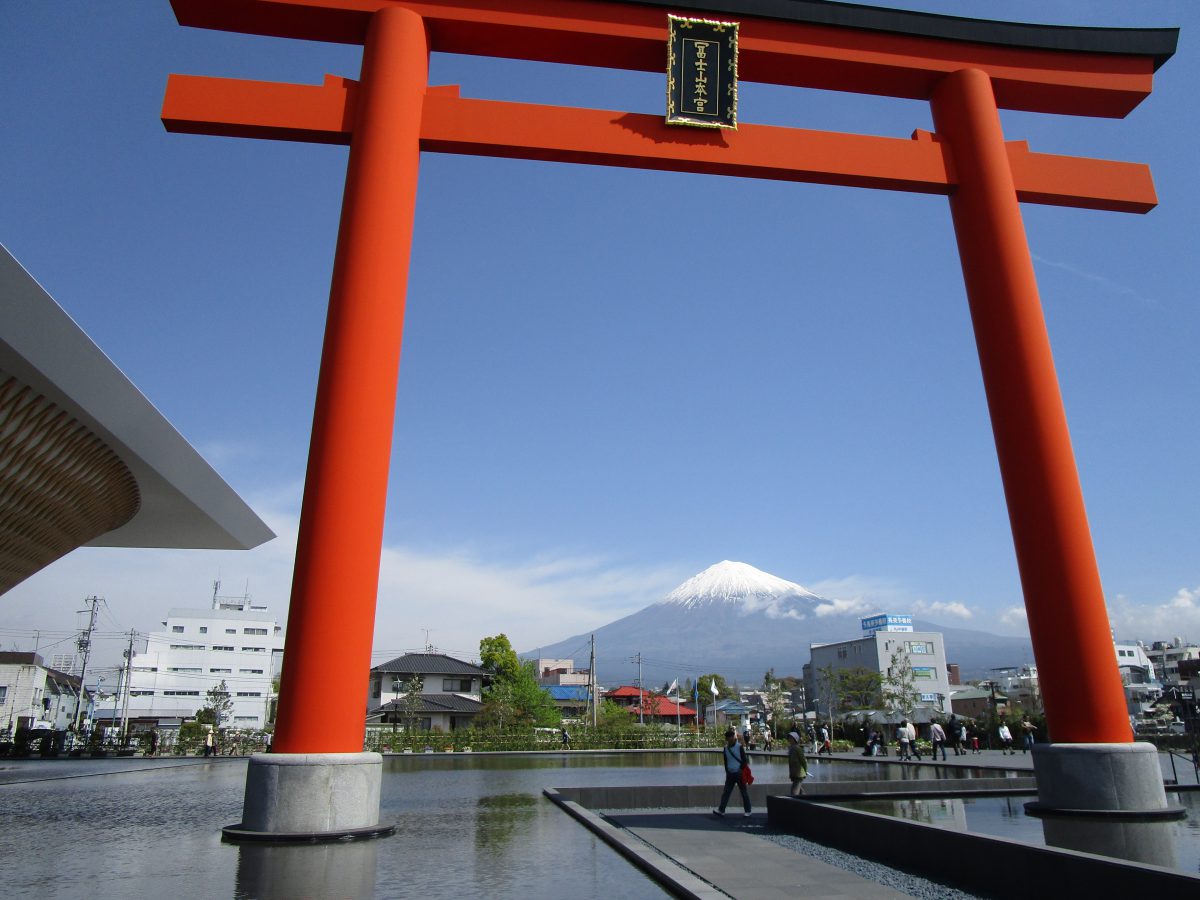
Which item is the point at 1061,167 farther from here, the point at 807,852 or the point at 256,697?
the point at 256,697

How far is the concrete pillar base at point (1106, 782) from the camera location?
24.3 feet

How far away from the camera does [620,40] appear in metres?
9.77

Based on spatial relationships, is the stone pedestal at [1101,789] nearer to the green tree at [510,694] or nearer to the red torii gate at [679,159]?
the red torii gate at [679,159]

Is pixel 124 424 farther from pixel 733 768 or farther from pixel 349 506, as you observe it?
pixel 733 768

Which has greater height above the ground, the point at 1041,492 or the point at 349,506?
the point at 1041,492

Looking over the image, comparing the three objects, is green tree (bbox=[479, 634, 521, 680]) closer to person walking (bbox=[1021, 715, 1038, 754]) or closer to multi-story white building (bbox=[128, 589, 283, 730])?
multi-story white building (bbox=[128, 589, 283, 730])

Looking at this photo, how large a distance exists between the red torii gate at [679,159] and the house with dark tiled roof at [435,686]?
38.9 meters

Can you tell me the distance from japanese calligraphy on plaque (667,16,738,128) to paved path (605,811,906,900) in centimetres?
755

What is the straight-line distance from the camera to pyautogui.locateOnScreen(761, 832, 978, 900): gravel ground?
17.2 ft

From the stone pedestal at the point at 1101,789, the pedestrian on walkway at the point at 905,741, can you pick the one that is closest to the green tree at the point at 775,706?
the pedestrian on walkway at the point at 905,741

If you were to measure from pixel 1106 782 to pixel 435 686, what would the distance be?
145ft

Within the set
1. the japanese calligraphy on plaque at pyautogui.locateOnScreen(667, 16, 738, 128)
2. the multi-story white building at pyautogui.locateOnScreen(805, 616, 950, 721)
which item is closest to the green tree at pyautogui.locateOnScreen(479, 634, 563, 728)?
the multi-story white building at pyautogui.locateOnScreen(805, 616, 950, 721)

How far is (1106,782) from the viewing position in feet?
24.5

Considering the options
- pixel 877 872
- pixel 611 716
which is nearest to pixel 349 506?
pixel 877 872
